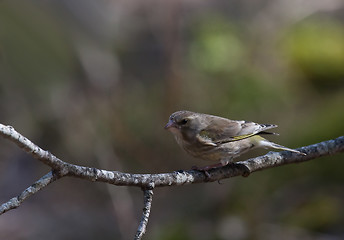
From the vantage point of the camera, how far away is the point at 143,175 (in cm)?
253

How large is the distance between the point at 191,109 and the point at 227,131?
10.2 feet

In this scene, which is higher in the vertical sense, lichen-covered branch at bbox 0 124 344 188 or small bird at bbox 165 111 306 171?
small bird at bbox 165 111 306 171

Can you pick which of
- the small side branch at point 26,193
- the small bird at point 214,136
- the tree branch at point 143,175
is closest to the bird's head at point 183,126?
the small bird at point 214,136

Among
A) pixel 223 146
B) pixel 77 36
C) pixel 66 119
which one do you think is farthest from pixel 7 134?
pixel 66 119

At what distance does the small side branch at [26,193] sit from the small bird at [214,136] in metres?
1.85

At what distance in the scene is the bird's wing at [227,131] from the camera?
3.98 meters

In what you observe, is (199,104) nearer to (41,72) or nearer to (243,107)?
(243,107)

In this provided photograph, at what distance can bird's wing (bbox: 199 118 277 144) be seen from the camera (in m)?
3.98

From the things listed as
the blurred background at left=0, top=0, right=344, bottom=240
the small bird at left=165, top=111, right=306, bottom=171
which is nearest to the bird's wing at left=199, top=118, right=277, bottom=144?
the small bird at left=165, top=111, right=306, bottom=171

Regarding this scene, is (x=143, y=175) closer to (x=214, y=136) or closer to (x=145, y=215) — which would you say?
(x=145, y=215)

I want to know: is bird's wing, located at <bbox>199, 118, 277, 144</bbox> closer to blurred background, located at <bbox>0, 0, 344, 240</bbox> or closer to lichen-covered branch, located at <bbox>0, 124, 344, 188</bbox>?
lichen-covered branch, located at <bbox>0, 124, 344, 188</bbox>

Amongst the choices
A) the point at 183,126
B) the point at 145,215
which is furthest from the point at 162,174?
the point at 183,126

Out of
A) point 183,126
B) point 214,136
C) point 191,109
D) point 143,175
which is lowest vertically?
point 143,175

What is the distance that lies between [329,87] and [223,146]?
4.09m
